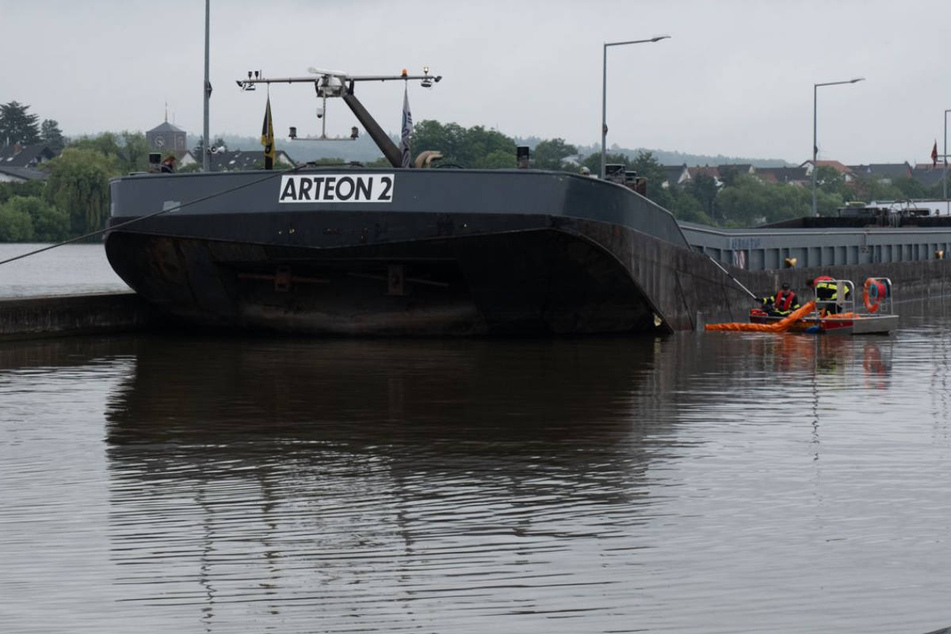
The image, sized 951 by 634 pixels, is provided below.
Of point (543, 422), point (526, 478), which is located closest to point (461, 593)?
point (526, 478)

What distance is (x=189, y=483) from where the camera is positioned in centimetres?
855

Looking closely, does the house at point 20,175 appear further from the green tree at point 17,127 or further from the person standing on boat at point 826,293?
the person standing on boat at point 826,293

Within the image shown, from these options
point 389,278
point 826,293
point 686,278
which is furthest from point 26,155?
point 389,278

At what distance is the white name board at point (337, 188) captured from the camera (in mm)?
17797

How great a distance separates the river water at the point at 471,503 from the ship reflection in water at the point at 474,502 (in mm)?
23

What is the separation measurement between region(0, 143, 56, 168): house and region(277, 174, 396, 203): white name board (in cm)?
15072

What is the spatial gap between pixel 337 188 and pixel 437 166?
1.74 metres

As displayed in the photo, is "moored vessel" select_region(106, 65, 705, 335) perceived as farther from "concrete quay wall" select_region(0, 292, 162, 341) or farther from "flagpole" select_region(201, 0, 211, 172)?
"flagpole" select_region(201, 0, 211, 172)

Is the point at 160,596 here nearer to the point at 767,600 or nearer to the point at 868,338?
the point at 767,600

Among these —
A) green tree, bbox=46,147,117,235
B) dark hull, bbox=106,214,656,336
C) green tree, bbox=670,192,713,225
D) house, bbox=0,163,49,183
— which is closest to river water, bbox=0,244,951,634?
dark hull, bbox=106,214,656,336

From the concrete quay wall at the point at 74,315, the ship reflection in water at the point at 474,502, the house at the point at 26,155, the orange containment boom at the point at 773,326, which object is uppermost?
the house at the point at 26,155

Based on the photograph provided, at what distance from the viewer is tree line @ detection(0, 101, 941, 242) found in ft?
253

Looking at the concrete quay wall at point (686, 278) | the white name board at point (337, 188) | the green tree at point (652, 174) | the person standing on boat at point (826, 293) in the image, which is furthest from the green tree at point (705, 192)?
the white name board at point (337, 188)

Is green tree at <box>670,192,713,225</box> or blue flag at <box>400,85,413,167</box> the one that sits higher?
green tree at <box>670,192,713,225</box>
